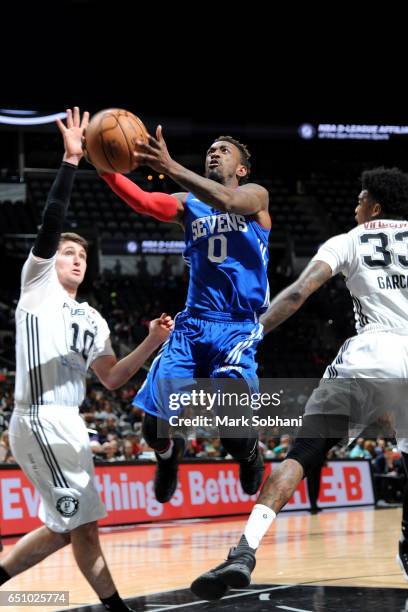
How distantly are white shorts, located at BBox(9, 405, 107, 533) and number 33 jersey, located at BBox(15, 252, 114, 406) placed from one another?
86 mm

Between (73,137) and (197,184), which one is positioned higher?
(73,137)

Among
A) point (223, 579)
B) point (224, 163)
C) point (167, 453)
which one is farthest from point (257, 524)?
point (224, 163)

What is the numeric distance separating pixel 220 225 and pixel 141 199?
0.59 m

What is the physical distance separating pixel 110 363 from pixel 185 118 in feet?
67.2

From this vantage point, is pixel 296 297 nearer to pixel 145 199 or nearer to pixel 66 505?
pixel 145 199

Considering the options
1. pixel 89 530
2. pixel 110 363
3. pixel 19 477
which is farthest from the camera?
pixel 19 477

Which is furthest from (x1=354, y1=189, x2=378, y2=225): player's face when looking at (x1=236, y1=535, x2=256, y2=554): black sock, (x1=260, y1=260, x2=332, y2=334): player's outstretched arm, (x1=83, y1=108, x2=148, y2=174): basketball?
(x1=236, y1=535, x2=256, y2=554): black sock

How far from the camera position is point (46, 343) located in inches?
180

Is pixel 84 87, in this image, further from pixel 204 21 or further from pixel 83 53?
pixel 204 21

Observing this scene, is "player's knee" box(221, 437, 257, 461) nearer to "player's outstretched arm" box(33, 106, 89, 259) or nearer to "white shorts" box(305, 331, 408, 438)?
"white shorts" box(305, 331, 408, 438)

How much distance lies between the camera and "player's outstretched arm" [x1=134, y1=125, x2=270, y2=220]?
4418 millimetres

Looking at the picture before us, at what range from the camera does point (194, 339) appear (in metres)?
5.64

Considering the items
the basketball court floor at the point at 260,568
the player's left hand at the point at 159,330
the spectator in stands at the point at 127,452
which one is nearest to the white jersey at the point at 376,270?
the player's left hand at the point at 159,330

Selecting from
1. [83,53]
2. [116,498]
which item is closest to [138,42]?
[83,53]
